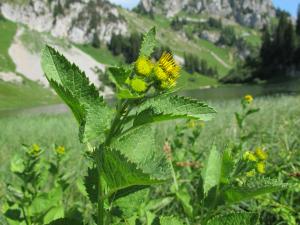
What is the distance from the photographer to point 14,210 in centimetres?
190

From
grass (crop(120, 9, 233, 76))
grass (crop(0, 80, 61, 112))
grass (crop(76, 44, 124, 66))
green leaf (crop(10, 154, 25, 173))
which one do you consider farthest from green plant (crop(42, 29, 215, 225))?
grass (crop(120, 9, 233, 76))

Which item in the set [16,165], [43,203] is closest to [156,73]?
[43,203]

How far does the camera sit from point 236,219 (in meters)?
1.06

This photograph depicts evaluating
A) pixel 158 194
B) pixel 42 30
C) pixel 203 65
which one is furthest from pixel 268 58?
pixel 158 194

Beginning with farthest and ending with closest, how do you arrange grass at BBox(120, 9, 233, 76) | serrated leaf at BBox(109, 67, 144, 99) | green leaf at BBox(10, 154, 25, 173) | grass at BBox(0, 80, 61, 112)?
grass at BBox(120, 9, 233, 76) < grass at BBox(0, 80, 61, 112) < green leaf at BBox(10, 154, 25, 173) < serrated leaf at BBox(109, 67, 144, 99)

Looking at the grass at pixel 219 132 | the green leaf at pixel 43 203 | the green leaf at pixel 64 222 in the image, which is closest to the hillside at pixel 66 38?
the grass at pixel 219 132

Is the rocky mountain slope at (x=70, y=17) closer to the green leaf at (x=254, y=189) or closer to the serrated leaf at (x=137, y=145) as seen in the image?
the serrated leaf at (x=137, y=145)

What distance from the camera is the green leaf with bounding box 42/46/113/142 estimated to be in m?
0.94

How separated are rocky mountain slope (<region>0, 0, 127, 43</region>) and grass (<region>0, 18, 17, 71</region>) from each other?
6.96 metres

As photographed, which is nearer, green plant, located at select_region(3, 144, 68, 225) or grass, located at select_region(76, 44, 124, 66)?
green plant, located at select_region(3, 144, 68, 225)

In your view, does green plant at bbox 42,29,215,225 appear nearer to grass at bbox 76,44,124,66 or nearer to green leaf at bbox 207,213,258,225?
green leaf at bbox 207,213,258,225

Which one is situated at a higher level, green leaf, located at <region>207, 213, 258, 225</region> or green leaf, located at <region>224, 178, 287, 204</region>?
green leaf, located at <region>224, 178, 287, 204</region>

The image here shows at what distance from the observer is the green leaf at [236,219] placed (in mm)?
1033

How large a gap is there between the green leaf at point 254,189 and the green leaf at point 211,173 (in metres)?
0.07
